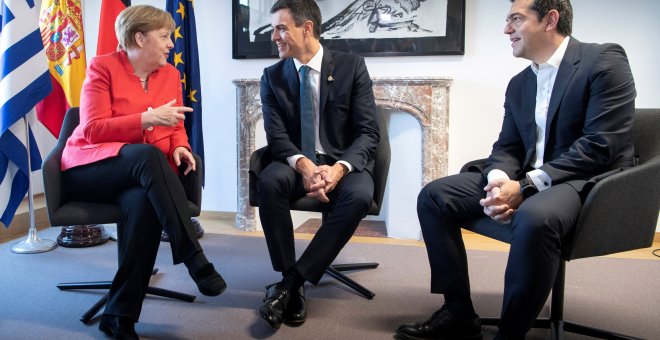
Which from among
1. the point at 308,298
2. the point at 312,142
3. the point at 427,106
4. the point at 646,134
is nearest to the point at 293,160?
the point at 312,142

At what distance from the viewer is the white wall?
128 inches

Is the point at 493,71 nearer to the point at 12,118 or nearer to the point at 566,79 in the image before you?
the point at 566,79

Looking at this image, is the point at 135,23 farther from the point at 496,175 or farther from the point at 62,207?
the point at 496,175

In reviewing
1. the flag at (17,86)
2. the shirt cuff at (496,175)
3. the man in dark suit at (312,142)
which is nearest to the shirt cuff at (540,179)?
A: the shirt cuff at (496,175)

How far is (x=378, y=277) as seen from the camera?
8.21 ft

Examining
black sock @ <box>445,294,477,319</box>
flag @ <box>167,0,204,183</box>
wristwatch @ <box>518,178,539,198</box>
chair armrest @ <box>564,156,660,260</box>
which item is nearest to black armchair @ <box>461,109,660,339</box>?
chair armrest @ <box>564,156,660,260</box>

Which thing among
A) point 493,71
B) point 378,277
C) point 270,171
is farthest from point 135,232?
point 493,71

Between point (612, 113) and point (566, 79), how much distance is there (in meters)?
0.18

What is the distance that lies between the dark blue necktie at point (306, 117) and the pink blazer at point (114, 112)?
1.68 feet

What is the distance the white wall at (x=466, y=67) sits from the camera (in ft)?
10.6

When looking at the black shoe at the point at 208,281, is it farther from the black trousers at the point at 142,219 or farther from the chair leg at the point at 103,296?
the chair leg at the point at 103,296

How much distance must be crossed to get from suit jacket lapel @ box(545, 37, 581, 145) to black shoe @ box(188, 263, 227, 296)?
1.24 meters

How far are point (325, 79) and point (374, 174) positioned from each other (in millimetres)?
472

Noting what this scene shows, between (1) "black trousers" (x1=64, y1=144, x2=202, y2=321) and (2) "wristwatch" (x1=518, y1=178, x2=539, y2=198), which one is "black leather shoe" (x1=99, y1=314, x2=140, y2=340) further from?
(2) "wristwatch" (x1=518, y1=178, x2=539, y2=198)
